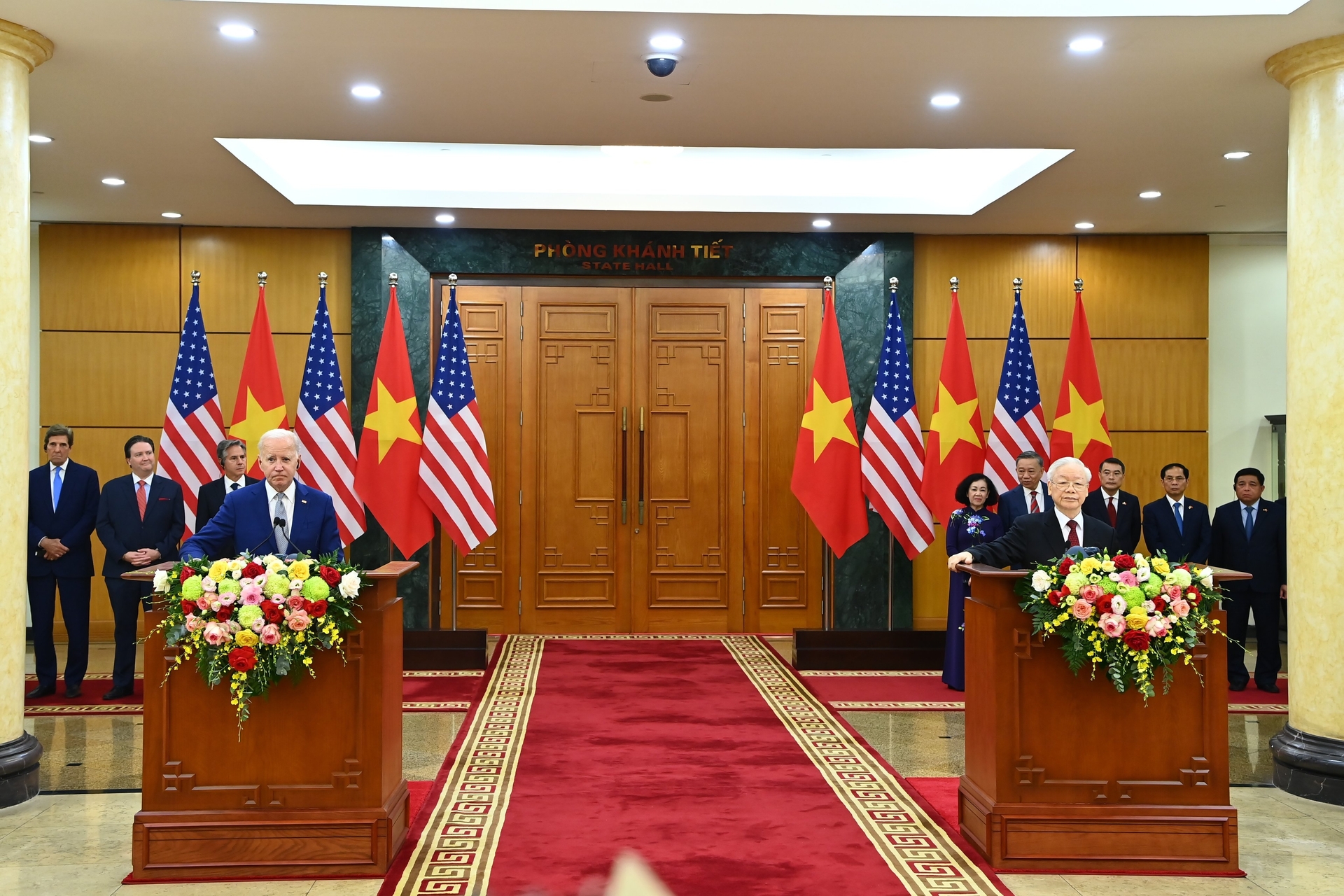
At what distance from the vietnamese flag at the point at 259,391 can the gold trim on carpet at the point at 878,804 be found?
4.29 m

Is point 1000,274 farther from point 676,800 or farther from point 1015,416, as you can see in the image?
point 676,800

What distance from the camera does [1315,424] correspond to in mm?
5730

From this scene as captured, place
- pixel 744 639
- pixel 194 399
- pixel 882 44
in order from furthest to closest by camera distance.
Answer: pixel 744 639 → pixel 194 399 → pixel 882 44

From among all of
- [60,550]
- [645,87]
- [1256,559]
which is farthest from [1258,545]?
[60,550]

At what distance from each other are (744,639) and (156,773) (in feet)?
21.6

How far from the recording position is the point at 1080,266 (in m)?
10.9

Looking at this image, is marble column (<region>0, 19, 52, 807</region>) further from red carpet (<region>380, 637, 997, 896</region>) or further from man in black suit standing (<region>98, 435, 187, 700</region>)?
man in black suit standing (<region>98, 435, 187, 700</region>)

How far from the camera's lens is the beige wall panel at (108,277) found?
10375 millimetres

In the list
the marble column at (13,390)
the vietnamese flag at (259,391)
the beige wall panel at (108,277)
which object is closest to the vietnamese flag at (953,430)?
the vietnamese flag at (259,391)

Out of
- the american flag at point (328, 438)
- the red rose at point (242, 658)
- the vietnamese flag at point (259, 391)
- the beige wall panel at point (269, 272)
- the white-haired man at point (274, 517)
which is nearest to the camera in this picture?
the red rose at point (242, 658)

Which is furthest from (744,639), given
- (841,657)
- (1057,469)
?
(1057,469)

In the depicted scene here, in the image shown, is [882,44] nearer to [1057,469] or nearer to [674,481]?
[1057,469]

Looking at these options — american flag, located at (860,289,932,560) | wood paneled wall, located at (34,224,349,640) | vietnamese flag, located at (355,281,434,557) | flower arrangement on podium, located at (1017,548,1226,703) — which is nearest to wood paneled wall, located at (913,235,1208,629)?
american flag, located at (860,289,932,560)

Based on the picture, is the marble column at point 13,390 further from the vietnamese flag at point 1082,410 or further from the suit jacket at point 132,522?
the vietnamese flag at point 1082,410
